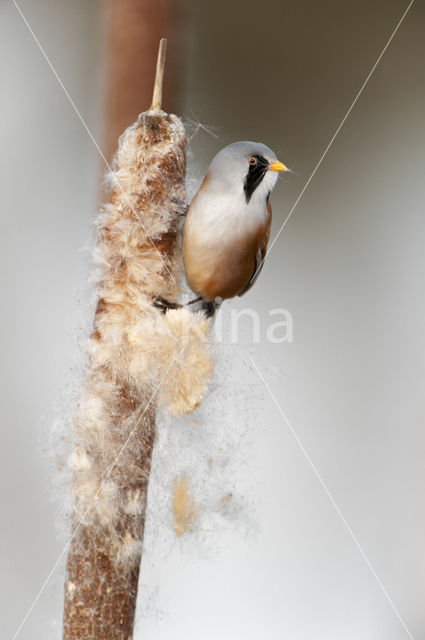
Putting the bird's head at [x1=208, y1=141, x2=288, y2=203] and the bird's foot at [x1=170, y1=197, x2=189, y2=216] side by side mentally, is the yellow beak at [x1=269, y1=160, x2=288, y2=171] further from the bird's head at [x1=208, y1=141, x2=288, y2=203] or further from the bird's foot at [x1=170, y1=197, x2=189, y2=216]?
the bird's foot at [x1=170, y1=197, x2=189, y2=216]

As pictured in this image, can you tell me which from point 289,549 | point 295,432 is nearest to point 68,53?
point 295,432

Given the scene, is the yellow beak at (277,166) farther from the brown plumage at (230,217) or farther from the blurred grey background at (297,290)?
the blurred grey background at (297,290)

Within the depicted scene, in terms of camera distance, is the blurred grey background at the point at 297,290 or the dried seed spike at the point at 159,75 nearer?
the dried seed spike at the point at 159,75

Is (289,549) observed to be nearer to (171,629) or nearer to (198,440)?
(171,629)

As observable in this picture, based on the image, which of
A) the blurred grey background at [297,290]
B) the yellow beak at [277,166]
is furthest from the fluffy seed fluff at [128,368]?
the blurred grey background at [297,290]

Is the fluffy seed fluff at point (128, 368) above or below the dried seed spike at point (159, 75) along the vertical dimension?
below

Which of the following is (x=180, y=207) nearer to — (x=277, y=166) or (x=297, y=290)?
(x=277, y=166)
